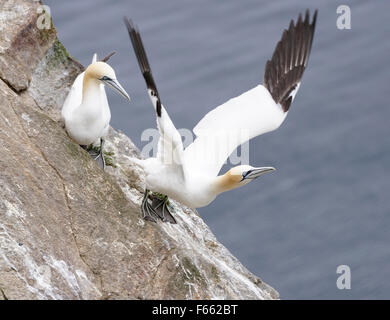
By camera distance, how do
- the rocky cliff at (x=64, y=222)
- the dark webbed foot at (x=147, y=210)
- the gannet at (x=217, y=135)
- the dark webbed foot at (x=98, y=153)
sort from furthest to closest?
the dark webbed foot at (x=98, y=153)
the dark webbed foot at (x=147, y=210)
the gannet at (x=217, y=135)
the rocky cliff at (x=64, y=222)

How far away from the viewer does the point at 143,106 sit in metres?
17.1

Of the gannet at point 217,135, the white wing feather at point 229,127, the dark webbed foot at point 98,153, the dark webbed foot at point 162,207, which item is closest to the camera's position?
the gannet at point 217,135

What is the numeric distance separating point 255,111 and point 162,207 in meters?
1.41

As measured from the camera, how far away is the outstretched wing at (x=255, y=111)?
A: 29.8 ft

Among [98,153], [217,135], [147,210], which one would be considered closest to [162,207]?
[147,210]

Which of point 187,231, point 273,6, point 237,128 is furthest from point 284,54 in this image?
point 273,6

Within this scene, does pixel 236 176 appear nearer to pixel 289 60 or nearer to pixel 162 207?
pixel 162 207

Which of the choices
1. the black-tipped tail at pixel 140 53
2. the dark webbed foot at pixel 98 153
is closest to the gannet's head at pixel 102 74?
the dark webbed foot at pixel 98 153

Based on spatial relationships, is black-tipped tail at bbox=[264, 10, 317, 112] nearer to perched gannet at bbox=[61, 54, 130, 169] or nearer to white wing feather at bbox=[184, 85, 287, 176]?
white wing feather at bbox=[184, 85, 287, 176]

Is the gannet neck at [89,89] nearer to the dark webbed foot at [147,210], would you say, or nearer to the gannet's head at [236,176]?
the dark webbed foot at [147,210]

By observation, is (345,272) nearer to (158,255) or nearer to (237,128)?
(237,128)

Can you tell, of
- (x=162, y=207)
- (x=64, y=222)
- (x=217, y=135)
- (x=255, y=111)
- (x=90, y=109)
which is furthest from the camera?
(x=255, y=111)

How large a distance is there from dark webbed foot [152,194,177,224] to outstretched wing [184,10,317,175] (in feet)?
1.29

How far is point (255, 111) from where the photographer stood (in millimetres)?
9430
